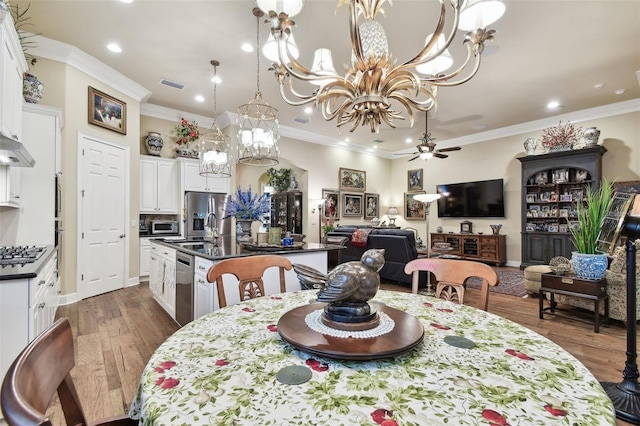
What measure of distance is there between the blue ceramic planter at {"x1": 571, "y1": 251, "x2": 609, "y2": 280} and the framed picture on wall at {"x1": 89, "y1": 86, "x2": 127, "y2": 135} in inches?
249

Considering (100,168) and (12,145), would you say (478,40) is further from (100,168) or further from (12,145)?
(100,168)

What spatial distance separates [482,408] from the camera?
64cm

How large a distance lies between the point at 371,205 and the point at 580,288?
6168 millimetres

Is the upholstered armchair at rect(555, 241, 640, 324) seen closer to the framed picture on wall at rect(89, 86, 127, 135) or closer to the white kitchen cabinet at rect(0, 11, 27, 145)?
the white kitchen cabinet at rect(0, 11, 27, 145)

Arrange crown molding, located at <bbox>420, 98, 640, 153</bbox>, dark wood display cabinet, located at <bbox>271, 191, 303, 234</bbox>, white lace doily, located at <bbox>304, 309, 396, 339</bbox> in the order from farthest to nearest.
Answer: dark wood display cabinet, located at <bbox>271, 191, 303, 234</bbox>
crown molding, located at <bbox>420, 98, 640, 153</bbox>
white lace doily, located at <bbox>304, 309, 396, 339</bbox>

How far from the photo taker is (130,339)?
9.39ft

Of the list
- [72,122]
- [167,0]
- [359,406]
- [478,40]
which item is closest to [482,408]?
[359,406]

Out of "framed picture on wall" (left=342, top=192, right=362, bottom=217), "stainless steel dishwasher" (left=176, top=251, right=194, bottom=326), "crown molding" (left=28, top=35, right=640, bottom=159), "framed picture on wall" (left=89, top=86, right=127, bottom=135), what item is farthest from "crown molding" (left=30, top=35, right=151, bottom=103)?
"framed picture on wall" (left=342, top=192, right=362, bottom=217)

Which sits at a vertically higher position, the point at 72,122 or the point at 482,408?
the point at 72,122

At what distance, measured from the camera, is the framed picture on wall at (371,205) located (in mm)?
8961

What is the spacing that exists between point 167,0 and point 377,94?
2628 millimetres

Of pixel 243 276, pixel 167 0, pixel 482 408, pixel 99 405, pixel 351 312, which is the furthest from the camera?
pixel 167 0

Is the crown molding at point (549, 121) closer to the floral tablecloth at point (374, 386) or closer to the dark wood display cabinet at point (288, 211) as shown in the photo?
the dark wood display cabinet at point (288, 211)

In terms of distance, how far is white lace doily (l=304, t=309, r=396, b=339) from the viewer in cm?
95
